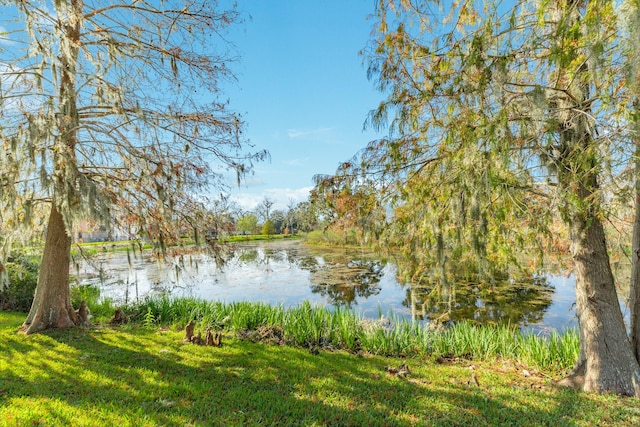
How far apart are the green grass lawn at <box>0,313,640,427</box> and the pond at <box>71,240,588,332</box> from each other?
1.12 m

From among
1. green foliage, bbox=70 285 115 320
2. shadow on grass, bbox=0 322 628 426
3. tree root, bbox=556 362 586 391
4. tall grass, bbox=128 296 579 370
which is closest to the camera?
shadow on grass, bbox=0 322 628 426

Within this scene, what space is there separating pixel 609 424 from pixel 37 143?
5867 mm

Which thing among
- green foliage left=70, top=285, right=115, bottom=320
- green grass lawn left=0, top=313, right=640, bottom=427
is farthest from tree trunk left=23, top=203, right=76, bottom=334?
green foliage left=70, top=285, right=115, bottom=320

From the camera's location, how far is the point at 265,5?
5793 mm

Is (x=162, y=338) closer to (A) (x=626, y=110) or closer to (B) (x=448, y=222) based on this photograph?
(B) (x=448, y=222)

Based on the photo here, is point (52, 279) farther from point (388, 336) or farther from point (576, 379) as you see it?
point (576, 379)

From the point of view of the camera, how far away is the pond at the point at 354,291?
7.47 m

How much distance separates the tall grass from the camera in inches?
196

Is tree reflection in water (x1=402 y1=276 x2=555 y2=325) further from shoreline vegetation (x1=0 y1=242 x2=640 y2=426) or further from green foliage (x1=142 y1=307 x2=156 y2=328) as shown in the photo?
green foliage (x1=142 y1=307 x2=156 y2=328)

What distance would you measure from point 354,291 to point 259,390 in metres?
7.77

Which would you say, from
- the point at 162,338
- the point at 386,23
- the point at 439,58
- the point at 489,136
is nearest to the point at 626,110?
the point at 489,136

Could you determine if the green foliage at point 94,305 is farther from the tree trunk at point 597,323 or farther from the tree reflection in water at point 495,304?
the tree trunk at point 597,323

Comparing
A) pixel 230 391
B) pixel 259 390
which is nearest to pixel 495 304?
pixel 259 390

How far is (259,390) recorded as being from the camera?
12.0 feet
